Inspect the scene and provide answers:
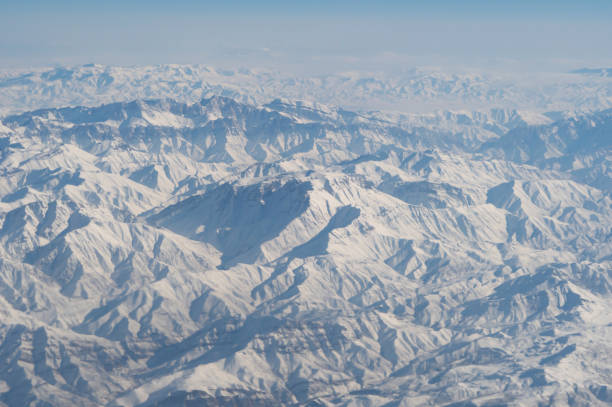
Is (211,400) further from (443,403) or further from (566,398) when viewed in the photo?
(566,398)

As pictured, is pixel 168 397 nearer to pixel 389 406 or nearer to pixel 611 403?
pixel 389 406

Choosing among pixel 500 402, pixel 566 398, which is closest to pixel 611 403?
pixel 566 398

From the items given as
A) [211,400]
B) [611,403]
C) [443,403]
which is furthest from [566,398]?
[211,400]

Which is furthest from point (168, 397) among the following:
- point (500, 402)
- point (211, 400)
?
point (500, 402)

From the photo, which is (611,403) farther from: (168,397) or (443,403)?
(168,397)

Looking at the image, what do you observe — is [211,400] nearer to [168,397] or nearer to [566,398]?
[168,397]

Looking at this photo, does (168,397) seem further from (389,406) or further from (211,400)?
(389,406)

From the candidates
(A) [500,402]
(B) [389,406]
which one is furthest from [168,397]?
(A) [500,402]
